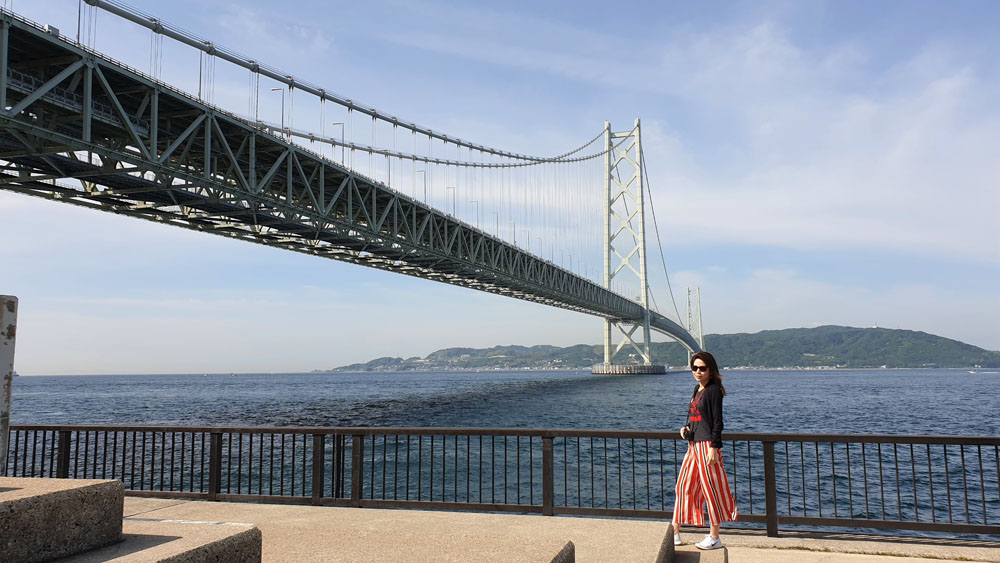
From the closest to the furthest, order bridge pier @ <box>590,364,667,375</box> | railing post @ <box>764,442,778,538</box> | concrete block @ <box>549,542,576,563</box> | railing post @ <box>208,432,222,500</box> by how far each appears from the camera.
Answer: concrete block @ <box>549,542,576,563</box> < railing post @ <box>764,442,778,538</box> < railing post @ <box>208,432,222,500</box> < bridge pier @ <box>590,364,667,375</box>

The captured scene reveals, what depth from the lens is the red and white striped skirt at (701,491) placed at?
5.55 metres

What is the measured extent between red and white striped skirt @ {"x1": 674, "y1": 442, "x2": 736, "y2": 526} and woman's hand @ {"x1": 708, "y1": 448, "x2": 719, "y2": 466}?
0.09ft

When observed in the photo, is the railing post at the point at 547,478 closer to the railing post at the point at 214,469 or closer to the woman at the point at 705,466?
the woman at the point at 705,466

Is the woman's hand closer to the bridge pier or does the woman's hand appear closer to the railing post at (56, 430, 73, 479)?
the railing post at (56, 430, 73, 479)

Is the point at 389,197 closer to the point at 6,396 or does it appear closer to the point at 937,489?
the point at 937,489

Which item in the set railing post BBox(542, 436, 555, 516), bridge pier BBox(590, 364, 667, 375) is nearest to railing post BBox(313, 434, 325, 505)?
railing post BBox(542, 436, 555, 516)

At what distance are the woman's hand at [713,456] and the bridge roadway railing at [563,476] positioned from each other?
703mm

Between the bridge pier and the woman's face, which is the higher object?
the woman's face

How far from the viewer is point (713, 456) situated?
560 centimetres

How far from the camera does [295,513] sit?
19.6 feet

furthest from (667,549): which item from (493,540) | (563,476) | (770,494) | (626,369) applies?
(626,369)

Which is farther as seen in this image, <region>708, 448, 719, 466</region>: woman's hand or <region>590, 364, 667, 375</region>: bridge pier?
<region>590, 364, 667, 375</region>: bridge pier

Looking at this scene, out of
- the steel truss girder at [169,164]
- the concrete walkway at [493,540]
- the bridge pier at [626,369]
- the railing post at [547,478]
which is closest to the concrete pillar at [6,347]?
the concrete walkway at [493,540]

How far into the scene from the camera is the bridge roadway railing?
6.78 metres
